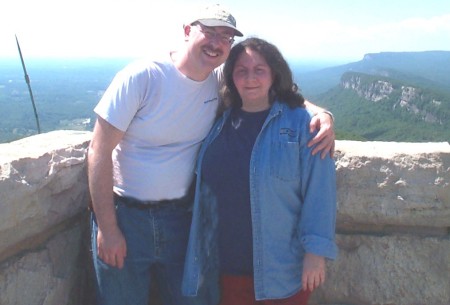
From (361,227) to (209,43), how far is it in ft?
4.23

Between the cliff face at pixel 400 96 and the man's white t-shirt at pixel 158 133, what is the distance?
3180 inches

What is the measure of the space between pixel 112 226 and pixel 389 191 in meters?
1.42

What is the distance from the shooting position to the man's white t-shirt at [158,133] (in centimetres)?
225

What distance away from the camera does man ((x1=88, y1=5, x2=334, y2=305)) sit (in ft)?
7.33

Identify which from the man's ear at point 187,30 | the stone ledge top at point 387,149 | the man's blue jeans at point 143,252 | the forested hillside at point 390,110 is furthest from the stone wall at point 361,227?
the forested hillside at point 390,110

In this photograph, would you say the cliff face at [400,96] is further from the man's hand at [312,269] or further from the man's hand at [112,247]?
the man's hand at [112,247]

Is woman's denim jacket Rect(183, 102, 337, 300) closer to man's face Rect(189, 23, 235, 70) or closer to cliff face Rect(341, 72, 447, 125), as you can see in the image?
Answer: man's face Rect(189, 23, 235, 70)

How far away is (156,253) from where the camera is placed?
7.79 feet

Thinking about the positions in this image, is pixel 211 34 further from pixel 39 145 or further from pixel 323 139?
pixel 39 145

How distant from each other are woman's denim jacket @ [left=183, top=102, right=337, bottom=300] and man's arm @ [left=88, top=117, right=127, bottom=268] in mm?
363

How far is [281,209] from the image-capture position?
2211 millimetres

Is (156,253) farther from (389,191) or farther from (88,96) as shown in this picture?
(88,96)

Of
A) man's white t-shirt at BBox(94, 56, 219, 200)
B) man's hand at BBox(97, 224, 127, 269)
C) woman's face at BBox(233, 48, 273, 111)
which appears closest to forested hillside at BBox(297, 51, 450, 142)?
woman's face at BBox(233, 48, 273, 111)

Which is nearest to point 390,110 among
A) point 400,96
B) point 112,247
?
point 400,96
